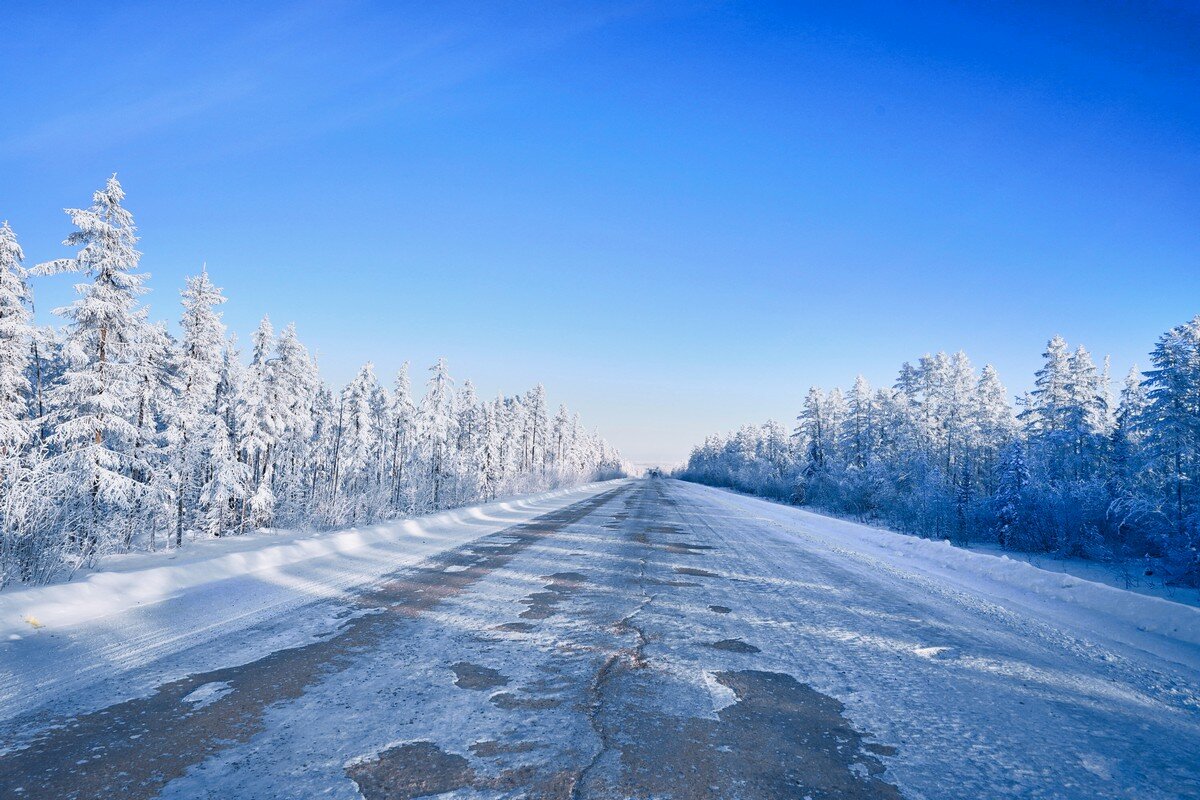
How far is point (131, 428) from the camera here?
44.7ft

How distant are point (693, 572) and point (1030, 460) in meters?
19.7

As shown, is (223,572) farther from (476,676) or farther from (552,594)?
(476,676)

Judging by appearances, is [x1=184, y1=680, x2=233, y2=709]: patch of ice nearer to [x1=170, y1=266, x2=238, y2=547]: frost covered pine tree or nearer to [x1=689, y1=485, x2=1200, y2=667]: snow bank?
[x1=689, y1=485, x2=1200, y2=667]: snow bank

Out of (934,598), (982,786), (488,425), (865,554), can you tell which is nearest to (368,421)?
(488,425)

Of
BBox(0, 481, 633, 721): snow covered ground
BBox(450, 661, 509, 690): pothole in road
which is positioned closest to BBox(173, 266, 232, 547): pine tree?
BBox(0, 481, 633, 721): snow covered ground

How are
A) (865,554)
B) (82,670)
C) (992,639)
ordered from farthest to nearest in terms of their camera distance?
(865,554) < (992,639) < (82,670)

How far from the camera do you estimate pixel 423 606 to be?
5.97 meters

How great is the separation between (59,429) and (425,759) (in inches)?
608

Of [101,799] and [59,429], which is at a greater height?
[59,429]

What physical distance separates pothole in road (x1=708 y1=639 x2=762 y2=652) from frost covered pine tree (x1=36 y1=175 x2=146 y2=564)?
43.7 ft

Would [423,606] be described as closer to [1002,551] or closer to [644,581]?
[644,581]

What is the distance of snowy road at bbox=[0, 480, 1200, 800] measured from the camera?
260cm

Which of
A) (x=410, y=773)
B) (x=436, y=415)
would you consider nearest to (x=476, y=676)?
(x=410, y=773)

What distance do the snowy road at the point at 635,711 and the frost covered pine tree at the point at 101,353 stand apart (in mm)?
10554
